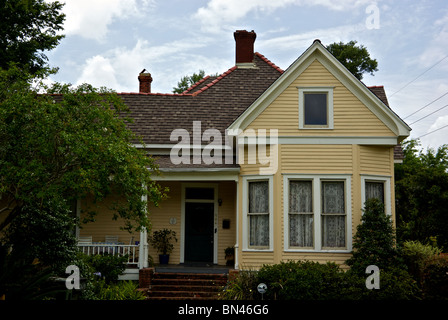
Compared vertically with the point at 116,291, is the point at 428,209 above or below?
above

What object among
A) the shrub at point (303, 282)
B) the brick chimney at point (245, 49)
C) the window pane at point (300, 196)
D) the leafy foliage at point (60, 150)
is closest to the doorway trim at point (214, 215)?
the window pane at point (300, 196)

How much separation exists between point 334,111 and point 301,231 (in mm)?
3636

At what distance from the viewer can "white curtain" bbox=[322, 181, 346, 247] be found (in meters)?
13.8

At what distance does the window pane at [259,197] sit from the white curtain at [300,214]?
2.37 ft

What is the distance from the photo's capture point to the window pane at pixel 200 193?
1717 centimetres

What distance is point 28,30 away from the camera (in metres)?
24.5

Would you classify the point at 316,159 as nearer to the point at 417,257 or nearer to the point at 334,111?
the point at 334,111

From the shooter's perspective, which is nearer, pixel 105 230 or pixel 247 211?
pixel 247 211

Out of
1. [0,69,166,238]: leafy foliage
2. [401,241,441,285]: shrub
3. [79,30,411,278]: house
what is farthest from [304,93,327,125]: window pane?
[0,69,166,238]: leafy foliage

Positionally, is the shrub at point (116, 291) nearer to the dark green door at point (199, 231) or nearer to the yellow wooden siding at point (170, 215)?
the yellow wooden siding at point (170, 215)

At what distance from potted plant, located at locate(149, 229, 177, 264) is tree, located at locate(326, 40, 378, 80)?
28214 mm

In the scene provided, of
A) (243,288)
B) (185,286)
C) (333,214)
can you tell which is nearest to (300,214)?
(333,214)

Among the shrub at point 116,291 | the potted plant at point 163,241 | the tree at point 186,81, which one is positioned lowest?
the shrub at point 116,291
